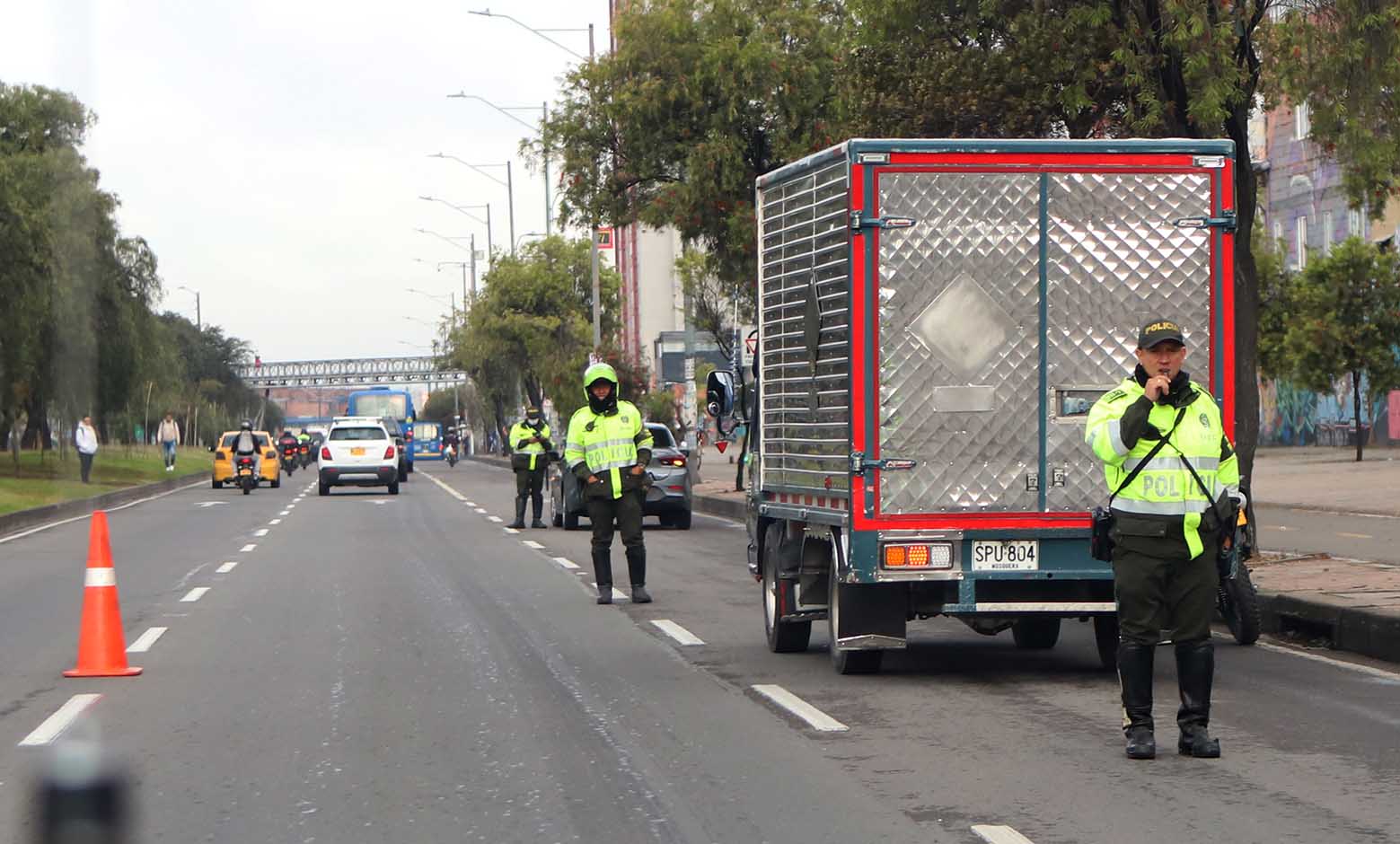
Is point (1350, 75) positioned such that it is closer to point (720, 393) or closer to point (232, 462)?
point (720, 393)

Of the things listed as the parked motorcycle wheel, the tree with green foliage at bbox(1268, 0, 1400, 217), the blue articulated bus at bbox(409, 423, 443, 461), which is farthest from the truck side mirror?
the blue articulated bus at bbox(409, 423, 443, 461)

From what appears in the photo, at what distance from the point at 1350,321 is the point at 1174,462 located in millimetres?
32764

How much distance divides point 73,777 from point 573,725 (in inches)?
249

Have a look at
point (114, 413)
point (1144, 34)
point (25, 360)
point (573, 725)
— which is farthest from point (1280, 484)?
point (114, 413)

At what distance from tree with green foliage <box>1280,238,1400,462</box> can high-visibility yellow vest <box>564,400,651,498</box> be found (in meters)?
25.9

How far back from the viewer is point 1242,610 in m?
13.1

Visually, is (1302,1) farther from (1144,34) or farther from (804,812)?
(804,812)

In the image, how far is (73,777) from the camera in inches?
126

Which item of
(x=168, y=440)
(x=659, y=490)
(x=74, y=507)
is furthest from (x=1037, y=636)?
(x=168, y=440)

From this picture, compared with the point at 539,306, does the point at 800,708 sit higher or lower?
lower

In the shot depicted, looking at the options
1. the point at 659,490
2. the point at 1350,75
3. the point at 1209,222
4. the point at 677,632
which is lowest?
the point at 677,632

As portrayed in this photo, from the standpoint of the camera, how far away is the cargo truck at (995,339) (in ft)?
35.3

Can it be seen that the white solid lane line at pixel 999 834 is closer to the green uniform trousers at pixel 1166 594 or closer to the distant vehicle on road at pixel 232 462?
the green uniform trousers at pixel 1166 594

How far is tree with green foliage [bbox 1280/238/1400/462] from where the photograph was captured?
38.8 m
